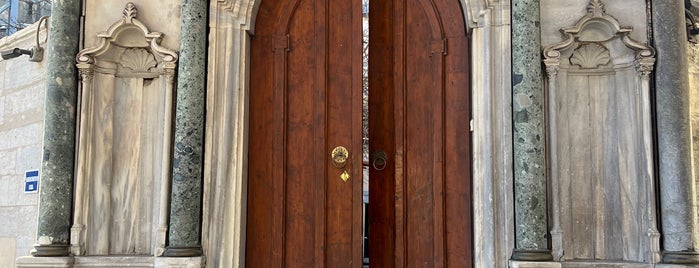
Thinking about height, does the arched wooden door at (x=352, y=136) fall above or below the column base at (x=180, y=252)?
above

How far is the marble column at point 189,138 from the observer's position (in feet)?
15.5

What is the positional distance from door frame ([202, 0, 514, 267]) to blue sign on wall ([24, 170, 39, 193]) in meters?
2.23

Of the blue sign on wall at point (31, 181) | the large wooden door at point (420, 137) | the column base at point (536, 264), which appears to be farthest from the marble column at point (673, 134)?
the blue sign on wall at point (31, 181)

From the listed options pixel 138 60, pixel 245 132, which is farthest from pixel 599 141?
pixel 138 60

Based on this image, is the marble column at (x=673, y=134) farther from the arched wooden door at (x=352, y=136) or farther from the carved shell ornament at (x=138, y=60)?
A: the carved shell ornament at (x=138, y=60)

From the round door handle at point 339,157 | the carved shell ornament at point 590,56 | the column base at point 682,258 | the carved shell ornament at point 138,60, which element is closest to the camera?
the column base at point 682,258

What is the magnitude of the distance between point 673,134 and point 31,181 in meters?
5.12


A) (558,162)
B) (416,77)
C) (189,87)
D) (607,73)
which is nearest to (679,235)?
(558,162)

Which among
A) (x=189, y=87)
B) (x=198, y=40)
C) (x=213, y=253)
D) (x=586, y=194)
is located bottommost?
(x=213, y=253)

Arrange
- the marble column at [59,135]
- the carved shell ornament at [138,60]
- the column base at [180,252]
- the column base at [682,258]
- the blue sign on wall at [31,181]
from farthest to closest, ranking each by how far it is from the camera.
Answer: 1. the blue sign on wall at [31,181]
2. the carved shell ornament at [138,60]
3. the marble column at [59,135]
4. the column base at [180,252]
5. the column base at [682,258]

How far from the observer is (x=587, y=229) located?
4797 millimetres

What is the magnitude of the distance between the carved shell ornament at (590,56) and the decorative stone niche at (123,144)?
2729 mm

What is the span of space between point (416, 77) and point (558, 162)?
44.3 inches

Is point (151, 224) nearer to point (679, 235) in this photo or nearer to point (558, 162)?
point (558, 162)
